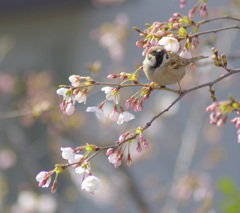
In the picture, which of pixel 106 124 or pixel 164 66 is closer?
pixel 164 66

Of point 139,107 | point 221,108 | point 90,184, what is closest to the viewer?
point 221,108

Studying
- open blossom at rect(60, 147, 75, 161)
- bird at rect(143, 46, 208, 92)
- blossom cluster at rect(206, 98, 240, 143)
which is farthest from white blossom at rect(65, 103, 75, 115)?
blossom cluster at rect(206, 98, 240, 143)

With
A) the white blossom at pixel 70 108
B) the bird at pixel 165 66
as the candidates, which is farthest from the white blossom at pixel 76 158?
the bird at pixel 165 66

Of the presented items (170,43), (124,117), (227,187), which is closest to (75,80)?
(124,117)

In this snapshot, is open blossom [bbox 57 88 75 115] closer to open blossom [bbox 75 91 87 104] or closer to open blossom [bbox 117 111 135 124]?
open blossom [bbox 75 91 87 104]

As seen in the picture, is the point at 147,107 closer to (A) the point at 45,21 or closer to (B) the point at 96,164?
(B) the point at 96,164

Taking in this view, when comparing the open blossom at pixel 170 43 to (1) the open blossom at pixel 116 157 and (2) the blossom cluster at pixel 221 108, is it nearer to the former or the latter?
(2) the blossom cluster at pixel 221 108

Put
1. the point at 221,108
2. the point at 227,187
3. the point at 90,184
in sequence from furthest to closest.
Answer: the point at 227,187
the point at 90,184
the point at 221,108

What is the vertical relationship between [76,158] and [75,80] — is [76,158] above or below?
below

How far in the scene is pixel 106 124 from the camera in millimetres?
3680

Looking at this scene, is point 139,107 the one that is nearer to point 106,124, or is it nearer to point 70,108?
point 70,108

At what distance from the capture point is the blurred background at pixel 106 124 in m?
3.23

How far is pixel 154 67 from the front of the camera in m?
1.33

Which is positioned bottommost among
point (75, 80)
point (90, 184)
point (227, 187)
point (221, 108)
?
point (227, 187)
